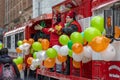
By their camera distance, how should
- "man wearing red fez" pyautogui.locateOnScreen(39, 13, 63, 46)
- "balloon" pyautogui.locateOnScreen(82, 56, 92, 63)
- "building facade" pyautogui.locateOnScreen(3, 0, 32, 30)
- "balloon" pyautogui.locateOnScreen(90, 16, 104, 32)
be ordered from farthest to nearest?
"building facade" pyautogui.locateOnScreen(3, 0, 32, 30) < "man wearing red fez" pyautogui.locateOnScreen(39, 13, 63, 46) < "balloon" pyautogui.locateOnScreen(82, 56, 92, 63) < "balloon" pyautogui.locateOnScreen(90, 16, 104, 32)

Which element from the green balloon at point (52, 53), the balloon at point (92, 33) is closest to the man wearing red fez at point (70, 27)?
the green balloon at point (52, 53)

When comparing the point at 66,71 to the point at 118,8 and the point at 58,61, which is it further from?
the point at 118,8

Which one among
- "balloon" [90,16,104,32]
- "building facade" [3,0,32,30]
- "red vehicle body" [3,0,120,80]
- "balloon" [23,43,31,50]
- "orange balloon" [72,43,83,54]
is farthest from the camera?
"building facade" [3,0,32,30]

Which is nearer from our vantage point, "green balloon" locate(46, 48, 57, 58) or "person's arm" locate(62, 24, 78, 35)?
"person's arm" locate(62, 24, 78, 35)

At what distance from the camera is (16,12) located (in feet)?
208

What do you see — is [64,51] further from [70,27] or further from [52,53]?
[52,53]

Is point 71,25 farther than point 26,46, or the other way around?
point 26,46

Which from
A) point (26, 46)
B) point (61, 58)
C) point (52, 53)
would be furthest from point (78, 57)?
point (26, 46)

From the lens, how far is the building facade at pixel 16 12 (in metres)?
51.5

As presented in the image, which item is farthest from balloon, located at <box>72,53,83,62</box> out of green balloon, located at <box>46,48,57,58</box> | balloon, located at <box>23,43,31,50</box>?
balloon, located at <box>23,43,31,50</box>

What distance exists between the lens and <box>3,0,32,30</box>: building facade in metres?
51.5

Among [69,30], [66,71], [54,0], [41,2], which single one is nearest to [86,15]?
[69,30]

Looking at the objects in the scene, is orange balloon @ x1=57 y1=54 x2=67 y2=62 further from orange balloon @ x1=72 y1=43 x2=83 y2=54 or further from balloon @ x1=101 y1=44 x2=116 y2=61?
balloon @ x1=101 y1=44 x2=116 y2=61

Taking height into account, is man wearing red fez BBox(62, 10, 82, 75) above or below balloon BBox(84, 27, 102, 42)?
above
